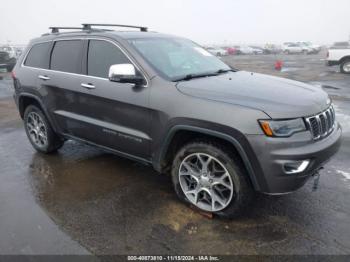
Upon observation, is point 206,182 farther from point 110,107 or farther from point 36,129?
point 36,129

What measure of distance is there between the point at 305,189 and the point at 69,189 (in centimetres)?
291

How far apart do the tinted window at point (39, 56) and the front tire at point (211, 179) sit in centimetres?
274

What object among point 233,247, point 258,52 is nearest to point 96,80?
point 233,247

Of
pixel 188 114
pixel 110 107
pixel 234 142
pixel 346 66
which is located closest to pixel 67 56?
pixel 110 107

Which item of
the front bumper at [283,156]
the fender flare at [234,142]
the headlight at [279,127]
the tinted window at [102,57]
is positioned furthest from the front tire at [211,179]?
the tinted window at [102,57]

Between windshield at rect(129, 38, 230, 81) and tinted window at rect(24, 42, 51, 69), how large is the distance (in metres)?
1.70

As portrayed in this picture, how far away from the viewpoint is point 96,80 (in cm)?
381

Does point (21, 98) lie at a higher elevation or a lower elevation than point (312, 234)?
higher

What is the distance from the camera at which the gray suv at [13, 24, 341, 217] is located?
8.96 feet

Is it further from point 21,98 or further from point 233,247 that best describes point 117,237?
point 21,98

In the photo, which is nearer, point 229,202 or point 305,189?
point 229,202

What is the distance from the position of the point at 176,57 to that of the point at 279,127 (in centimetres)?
169

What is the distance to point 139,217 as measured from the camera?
3.26 metres

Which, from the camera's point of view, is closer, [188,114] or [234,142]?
[234,142]
